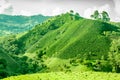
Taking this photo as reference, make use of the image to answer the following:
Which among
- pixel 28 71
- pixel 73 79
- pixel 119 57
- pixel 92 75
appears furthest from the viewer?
pixel 28 71

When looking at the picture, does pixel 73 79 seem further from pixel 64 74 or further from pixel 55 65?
pixel 55 65

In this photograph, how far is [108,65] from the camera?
17438cm

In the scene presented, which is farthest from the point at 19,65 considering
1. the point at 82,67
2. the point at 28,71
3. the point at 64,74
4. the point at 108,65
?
the point at 64,74

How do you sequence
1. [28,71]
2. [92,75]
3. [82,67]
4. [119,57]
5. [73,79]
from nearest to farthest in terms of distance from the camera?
[73,79] → [92,75] → [119,57] → [82,67] → [28,71]

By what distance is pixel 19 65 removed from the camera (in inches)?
7662

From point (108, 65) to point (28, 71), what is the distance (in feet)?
175

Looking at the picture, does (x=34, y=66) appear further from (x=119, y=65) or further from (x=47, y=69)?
(x=119, y=65)

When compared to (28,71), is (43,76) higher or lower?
higher

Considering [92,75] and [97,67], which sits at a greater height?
[92,75]

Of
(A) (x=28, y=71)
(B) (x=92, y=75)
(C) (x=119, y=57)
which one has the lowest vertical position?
(A) (x=28, y=71)

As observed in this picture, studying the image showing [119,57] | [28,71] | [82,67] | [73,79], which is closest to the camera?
[73,79]

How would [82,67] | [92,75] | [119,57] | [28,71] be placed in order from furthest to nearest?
[28,71] < [82,67] < [119,57] < [92,75]

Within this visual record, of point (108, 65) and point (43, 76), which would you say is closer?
point (43, 76)

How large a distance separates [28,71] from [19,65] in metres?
8.96
